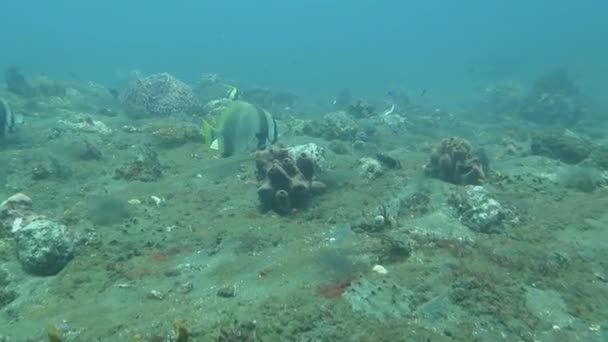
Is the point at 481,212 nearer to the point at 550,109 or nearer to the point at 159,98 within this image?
the point at 159,98

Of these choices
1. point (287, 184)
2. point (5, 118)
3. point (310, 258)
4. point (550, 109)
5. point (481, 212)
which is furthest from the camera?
point (550, 109)

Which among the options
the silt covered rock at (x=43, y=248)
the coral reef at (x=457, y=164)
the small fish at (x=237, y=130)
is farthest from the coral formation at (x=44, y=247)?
the coral reef at (x=457, y=164)

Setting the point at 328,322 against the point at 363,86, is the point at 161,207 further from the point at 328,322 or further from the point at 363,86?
the point at 363,86

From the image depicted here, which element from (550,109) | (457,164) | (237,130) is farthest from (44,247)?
(550,109)

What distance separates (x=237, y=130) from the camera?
7270 mm

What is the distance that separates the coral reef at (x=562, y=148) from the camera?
48.0ft

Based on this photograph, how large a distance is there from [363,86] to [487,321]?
52302 millimetres

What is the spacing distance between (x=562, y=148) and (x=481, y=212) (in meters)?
7.85

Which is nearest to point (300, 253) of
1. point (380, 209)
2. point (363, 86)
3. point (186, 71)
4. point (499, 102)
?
point (380, 209)

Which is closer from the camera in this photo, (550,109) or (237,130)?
(237,130)

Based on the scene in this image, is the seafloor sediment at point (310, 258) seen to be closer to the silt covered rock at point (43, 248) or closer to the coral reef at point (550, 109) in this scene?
the silt covered rock at point (43, 248)

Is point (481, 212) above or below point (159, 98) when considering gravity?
above

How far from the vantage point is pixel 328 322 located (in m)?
5.42

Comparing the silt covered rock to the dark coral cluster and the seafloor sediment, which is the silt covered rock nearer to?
the seafloor sediment
